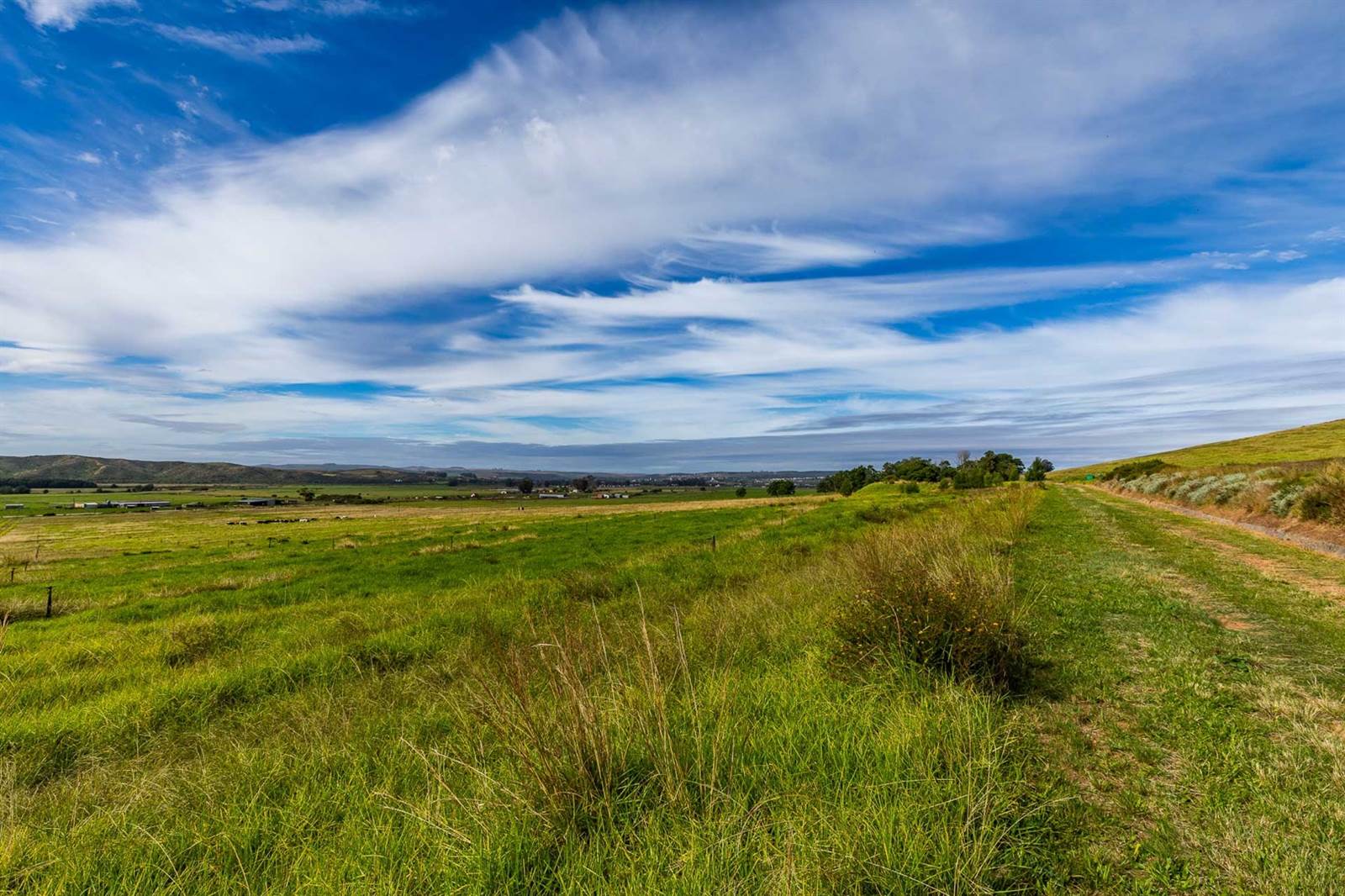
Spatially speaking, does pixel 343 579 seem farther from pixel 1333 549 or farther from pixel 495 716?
pixel 1333 549

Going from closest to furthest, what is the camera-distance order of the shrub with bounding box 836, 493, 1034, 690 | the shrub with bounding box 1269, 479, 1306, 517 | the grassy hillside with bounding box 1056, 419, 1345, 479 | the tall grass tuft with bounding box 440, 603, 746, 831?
1. the tall grass tuft with bounding box 440, 603, 746, 831
2. the shrub with bounding box 836, 493, 1034, 690
3. the shrub with bounding box 1269, 479, 1306, 517
4. the grassy hillside with bounding box 1056, 419, 1345, 479

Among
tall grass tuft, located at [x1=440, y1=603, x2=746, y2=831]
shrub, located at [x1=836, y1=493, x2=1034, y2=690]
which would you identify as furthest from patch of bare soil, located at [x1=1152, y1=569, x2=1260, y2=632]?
tall grass tuft, located at [x1=440, y1=603, x2=746, y2=831]

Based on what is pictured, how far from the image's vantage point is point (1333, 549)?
14.3m

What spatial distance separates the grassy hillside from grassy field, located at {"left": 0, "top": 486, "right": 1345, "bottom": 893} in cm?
6994

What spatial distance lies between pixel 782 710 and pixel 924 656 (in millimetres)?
1730

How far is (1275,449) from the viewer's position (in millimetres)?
72688

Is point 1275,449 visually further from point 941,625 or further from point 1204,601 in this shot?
point 941,625

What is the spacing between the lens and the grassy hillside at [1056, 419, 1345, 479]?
59.6 metres

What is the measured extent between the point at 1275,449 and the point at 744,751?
348 feet

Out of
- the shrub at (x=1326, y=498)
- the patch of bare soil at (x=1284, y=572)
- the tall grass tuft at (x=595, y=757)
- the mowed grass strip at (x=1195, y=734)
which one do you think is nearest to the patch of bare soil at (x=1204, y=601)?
the mowed grass strip at (x=1195, y=734)

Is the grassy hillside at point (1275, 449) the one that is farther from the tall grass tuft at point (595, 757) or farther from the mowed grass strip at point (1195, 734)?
the tall grass tuft at point (595, 757)

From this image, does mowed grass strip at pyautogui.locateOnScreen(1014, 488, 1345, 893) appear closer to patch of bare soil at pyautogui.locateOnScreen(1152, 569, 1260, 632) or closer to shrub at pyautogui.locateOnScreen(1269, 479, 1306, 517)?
patch of bare soil at pyautogui.locateOnScreen(1152, 569, 1260, 632)

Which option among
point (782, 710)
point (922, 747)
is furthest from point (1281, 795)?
point (782, 710)

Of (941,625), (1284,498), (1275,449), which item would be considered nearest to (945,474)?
(1275,449)
